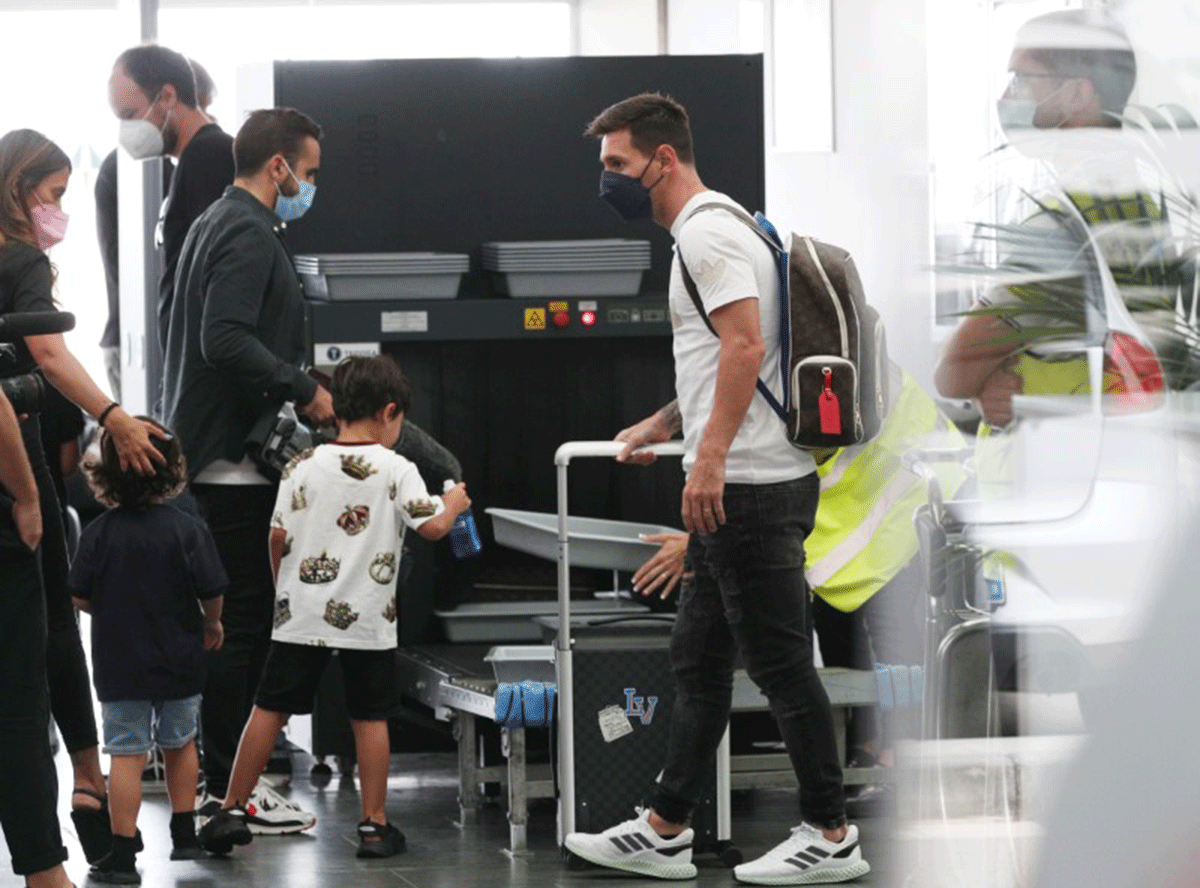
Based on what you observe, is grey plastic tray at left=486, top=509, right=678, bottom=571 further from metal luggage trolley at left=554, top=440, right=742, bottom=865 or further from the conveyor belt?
metal luggage trolley at left=554, top=440, right=742, bottom=865

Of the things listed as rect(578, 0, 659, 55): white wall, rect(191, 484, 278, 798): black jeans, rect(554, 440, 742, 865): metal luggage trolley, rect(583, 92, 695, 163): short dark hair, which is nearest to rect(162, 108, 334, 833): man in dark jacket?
rect(191, 484, 278, 798): black jeans

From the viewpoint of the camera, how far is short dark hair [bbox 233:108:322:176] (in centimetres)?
507

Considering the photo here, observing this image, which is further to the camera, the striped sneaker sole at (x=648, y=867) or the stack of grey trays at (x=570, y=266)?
the stack of grey trays at (x=570, y=266)

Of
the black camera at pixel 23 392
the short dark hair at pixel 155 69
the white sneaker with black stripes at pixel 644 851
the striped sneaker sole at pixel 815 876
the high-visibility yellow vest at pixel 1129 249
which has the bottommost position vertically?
the striped sneaker sole at pixel 815 876

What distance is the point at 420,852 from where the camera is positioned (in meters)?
4.76

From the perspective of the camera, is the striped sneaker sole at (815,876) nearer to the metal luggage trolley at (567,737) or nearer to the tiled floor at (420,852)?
the tiled floor at (420,852)

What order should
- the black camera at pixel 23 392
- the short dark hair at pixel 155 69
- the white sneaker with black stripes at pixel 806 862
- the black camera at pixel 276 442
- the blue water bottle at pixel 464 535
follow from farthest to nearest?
the short dark hair at pixel 155 69, the blue water bottle at pixel 464 535, the black camera at pixel 276 442, the white sneaker with black stripes at pixel 806 862, the black camera at pixel 23 392

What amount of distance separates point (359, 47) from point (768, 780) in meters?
5.21

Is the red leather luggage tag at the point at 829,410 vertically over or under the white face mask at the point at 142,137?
under

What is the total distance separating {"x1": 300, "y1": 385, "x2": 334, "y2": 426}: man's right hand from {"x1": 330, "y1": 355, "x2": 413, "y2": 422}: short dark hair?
0.35 meters

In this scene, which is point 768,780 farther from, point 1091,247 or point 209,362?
point 1091,247

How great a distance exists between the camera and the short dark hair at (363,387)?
15.3 feet

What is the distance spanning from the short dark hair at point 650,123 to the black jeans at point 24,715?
4.91 feet

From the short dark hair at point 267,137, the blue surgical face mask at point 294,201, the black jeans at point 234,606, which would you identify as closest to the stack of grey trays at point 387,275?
the blue surgical face mask at point 294,201
